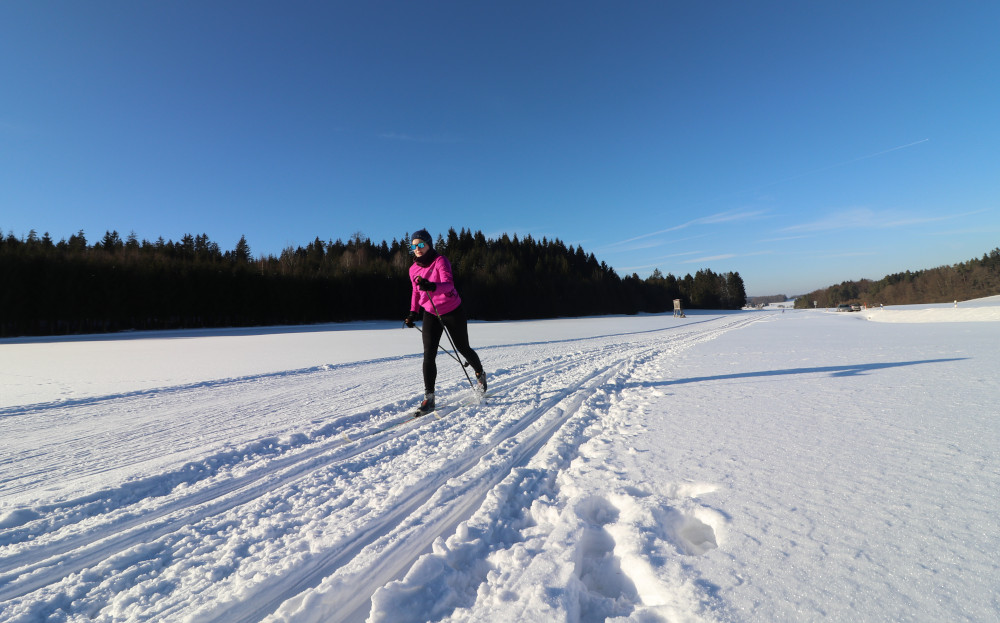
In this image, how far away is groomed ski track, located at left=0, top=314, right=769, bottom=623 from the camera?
1560 millimetres

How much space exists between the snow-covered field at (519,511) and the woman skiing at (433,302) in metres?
0.68

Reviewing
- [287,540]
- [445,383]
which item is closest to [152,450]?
[287,540]

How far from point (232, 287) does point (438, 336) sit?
39.6 meters

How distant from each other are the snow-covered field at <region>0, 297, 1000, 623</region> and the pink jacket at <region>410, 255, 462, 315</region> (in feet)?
3.78

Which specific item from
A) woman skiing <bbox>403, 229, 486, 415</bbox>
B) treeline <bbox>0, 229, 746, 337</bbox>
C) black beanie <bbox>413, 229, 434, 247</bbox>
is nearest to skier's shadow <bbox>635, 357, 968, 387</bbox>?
woman skiing <bbox>403, 229, 486, 415</bbox>

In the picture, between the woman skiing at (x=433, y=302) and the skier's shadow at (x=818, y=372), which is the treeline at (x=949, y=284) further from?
the woman skiing at (x=433, y=302)

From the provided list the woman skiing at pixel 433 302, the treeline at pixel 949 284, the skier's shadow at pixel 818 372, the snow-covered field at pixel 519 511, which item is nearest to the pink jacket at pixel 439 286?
the woman skiing at pixel 433 302

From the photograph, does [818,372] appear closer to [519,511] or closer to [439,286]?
[439,286]

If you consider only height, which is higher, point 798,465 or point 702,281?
point 702,281

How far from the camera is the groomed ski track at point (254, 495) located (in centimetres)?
156

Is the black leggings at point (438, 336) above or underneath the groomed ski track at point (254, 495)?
above

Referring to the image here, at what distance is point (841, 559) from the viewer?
1.46m

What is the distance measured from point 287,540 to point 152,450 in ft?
6.98

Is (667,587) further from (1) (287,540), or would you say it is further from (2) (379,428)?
(2) (379,428)
